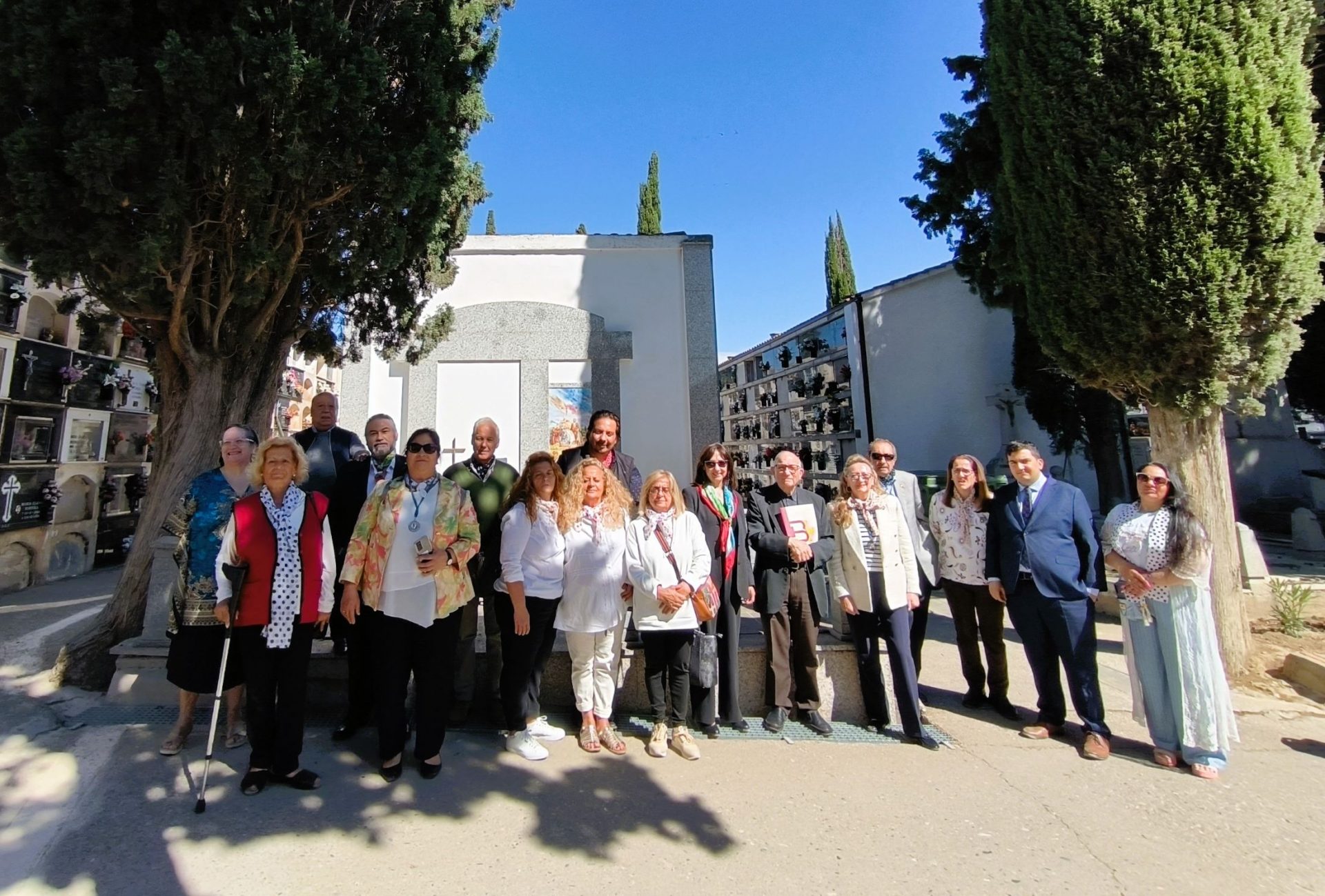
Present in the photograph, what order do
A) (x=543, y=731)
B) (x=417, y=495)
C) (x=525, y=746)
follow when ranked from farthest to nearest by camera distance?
1. (x=543, y=731)
2. (x=525, y=746)
3. (x=417, y=495)

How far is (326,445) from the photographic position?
4234mm

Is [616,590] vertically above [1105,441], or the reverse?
[1105,441]

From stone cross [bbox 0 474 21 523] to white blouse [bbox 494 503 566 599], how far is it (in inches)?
464

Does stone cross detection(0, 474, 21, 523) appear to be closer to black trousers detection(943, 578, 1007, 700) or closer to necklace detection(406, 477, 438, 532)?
necklace detection(406, 477, 438, 532)

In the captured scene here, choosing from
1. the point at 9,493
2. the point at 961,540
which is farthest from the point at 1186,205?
the point at 9,493

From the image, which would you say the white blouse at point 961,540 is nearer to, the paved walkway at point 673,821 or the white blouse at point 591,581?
the paved walkway at point 673,821

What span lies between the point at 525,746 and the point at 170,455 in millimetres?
3990

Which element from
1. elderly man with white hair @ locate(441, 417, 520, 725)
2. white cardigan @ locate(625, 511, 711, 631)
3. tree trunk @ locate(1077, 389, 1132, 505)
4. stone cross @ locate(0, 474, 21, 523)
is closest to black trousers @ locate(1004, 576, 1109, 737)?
white cardigan @ locate(625, 511, 711, 631)

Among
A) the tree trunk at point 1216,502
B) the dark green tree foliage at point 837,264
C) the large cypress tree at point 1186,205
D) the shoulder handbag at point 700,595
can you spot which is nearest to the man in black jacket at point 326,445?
the shoulder handbag at point 700,595

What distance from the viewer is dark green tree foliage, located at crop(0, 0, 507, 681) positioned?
3.73 metres

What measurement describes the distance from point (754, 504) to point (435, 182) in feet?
11.8

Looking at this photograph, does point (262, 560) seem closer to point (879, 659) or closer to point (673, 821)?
point (673, 821)

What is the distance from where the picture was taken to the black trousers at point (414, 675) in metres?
3.01

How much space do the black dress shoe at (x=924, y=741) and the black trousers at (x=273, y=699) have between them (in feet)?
11.6
